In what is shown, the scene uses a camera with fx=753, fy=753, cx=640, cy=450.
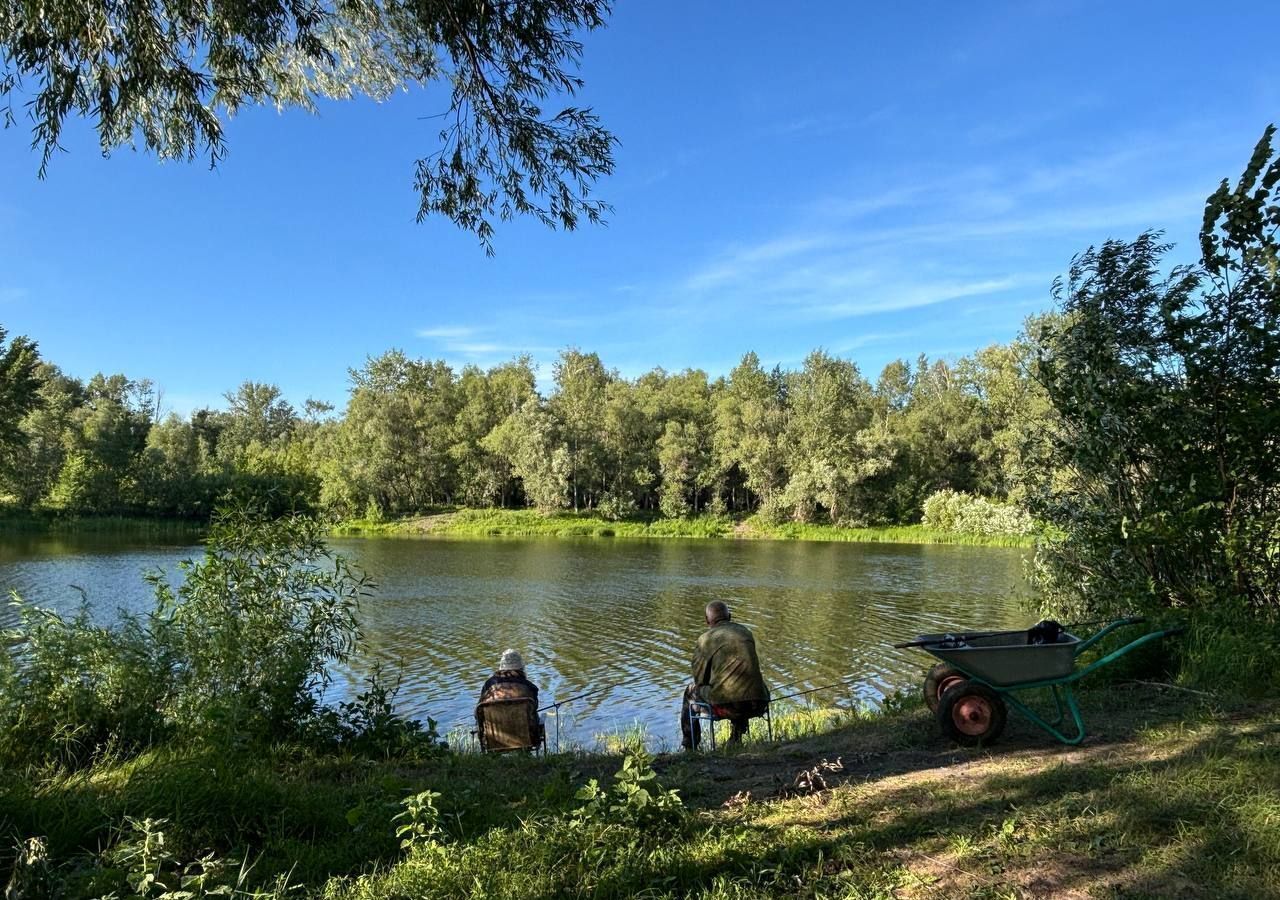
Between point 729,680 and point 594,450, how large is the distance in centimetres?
5267

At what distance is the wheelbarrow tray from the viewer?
4965 millimetres

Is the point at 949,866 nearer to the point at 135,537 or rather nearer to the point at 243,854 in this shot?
the point at 243,854

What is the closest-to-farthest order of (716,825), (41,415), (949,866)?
(949,866), (716,825), (41,415)

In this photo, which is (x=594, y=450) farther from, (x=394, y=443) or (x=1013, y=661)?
(x=1013, y=661)

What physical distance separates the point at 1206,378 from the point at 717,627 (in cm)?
507

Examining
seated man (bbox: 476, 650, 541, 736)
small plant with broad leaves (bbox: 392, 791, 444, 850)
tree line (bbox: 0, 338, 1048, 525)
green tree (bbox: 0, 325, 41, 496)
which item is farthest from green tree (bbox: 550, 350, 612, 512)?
small plant with broad leaves (bbox: 392, 791, 444, 850)

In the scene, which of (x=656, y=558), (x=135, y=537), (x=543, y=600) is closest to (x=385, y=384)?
(x=135, y=537)

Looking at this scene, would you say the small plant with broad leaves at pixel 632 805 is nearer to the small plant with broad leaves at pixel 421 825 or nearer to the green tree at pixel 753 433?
the small plant with broad leaves at pixel 421 825

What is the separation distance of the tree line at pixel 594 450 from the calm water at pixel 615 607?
15.8 meters

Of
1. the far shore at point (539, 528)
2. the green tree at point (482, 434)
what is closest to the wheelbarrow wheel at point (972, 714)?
the far shore at point (539, 528)

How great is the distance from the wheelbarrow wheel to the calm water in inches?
207

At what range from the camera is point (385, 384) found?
65125mm

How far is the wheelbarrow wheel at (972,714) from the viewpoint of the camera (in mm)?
5051

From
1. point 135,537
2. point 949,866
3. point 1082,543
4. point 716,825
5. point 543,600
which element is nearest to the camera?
point 949,866
